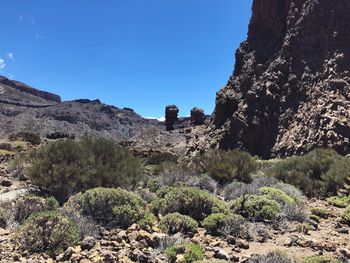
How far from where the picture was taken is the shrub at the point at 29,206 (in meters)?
8.29

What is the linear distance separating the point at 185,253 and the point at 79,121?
97.5m

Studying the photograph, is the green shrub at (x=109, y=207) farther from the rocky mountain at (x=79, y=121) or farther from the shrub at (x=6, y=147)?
the rocky mountain at (x=79, y=121)

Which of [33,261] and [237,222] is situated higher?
[237,222]

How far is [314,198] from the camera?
45.3 feet

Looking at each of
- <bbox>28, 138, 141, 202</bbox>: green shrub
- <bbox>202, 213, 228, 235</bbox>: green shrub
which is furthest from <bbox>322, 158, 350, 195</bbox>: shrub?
<bbox>202, 213, 228, 235</bbox>: green shrub

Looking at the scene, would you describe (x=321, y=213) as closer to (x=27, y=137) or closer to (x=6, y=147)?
(x=6, y=147)

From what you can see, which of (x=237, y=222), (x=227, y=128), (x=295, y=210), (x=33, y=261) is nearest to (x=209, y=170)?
(x=295, y=210)

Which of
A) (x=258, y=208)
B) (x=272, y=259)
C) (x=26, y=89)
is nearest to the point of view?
(x=272, y=259)

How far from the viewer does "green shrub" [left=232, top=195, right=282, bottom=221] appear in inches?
373

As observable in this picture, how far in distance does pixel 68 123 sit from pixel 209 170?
83162 mm

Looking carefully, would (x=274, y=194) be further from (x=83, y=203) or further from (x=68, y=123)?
(x=68, y=123)

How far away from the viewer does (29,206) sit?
8430mm

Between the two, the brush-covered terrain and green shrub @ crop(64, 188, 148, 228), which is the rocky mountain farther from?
green shrub @ crop(64, 188, 148, 228)

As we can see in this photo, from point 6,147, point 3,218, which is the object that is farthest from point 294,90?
point 3,218
